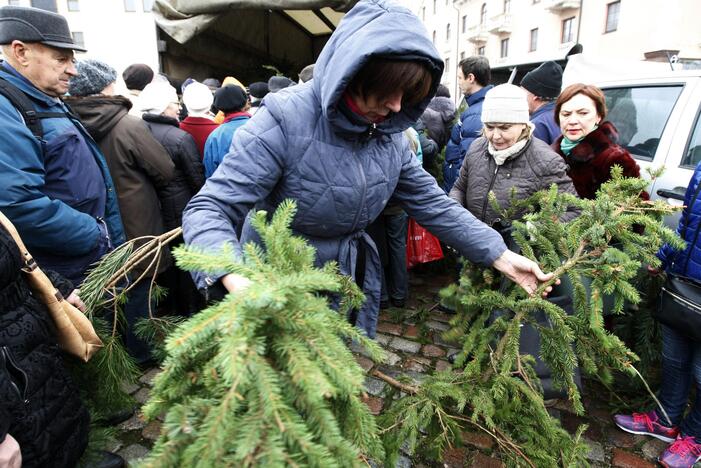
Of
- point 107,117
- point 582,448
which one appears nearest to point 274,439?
point 582,448

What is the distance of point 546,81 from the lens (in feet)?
13.8

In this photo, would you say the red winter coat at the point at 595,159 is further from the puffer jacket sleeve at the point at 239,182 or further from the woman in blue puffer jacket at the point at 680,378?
the puffer jacket sleeve at the point at 239,182

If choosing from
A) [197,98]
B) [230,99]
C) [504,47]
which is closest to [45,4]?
[504,47]

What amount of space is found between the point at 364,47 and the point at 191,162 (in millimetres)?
2577

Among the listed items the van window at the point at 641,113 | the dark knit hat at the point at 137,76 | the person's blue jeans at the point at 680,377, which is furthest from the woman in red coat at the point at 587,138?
the dark knit hat at the point at 137,76

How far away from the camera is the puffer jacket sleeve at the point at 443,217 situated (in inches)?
72.6

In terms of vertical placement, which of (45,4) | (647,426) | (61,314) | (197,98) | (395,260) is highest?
(45,4)

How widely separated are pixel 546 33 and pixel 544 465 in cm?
3364

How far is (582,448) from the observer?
1.72m

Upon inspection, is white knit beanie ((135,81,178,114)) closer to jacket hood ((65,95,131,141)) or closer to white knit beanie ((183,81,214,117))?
white knit beanie ((183,81,214,117))

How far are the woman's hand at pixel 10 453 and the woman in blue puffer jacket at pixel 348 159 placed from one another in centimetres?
67

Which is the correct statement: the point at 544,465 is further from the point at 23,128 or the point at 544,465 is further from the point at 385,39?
the point at 23,128

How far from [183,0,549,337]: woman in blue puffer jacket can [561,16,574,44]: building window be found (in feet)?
103

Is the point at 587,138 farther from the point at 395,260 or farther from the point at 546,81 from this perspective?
the point at 395,260
